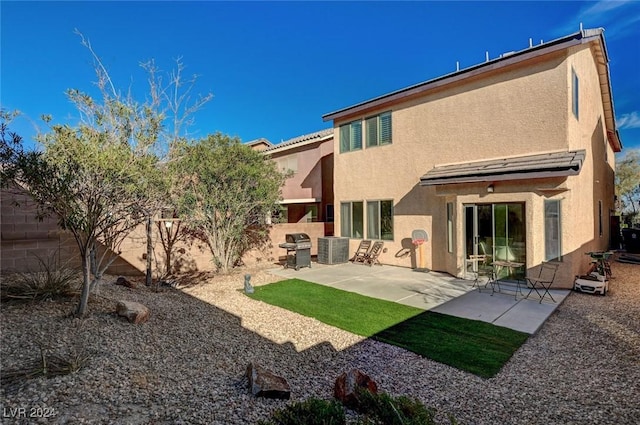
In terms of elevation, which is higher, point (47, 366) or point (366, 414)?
point (47, 366)

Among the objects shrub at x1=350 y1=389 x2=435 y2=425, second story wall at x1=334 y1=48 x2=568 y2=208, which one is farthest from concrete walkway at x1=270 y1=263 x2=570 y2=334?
shrub at x1=350 y1=389 x2=435 y2=425

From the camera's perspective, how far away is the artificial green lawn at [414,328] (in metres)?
5.75

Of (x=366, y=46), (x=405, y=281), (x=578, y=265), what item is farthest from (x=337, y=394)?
(x=366, y=46)

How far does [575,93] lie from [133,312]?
46.2 feet

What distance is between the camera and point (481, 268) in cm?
1143

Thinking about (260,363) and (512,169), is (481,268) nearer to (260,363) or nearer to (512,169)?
(512,169)

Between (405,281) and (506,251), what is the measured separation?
11.3 feet

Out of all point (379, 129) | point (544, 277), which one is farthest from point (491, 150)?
point (379, 129)

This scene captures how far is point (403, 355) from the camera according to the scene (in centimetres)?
585

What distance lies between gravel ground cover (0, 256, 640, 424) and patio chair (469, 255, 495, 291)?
323cm

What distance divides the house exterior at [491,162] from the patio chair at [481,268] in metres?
0.31

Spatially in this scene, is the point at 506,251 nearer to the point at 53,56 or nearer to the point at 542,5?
the point at 542,5

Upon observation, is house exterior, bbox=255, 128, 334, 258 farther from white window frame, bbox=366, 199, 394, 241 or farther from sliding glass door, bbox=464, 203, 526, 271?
sliding glass door, bbox=464, 203, 526, 271

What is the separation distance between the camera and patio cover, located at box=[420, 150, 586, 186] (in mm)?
9070
